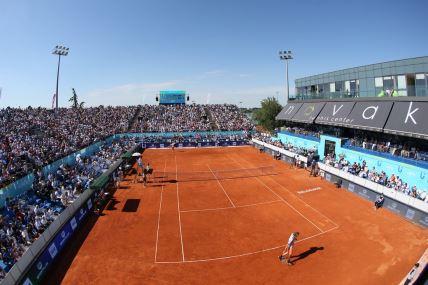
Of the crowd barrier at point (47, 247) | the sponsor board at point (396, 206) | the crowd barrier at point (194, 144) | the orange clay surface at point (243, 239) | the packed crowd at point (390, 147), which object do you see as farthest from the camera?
the crowd barrier at point (194, 144)

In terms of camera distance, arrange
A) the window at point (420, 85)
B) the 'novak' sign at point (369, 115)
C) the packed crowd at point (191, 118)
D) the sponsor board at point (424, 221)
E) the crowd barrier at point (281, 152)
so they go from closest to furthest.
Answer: the sponsor board at point (424, 221) → the window at point (420, 85) → the 'novak' sign at point (369, 115) → the crowd barrier at point (281, 152) → the packed crowd at point (191, 118)

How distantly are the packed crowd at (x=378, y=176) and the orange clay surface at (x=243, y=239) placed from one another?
2.27m

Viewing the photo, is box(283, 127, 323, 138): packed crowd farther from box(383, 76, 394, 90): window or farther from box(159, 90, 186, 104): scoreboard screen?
box(159, 90, 186, 104): scoreboard screen

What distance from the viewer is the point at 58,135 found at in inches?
1628

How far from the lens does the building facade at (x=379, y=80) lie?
27125 millimetres

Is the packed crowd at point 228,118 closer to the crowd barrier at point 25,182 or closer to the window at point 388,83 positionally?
the window at point 388,83

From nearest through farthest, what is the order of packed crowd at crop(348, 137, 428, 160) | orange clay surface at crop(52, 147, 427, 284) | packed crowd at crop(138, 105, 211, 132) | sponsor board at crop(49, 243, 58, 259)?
orange clay surface at crop(52, 147, 427, 284), sponsor board at crop(49, 243, 58, 259), packed crowd at crop(348, 137, 428, 160), packed crowd at crop(138, 105, 211, 132)

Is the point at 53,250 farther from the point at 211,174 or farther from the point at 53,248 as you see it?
the point at 211,174

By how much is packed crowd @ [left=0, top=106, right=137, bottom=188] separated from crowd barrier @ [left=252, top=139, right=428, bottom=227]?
2698 cm

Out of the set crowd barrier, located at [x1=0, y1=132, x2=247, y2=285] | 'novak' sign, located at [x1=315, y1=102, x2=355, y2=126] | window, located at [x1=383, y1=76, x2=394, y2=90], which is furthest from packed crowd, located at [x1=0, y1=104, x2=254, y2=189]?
window, located at [x1=383, y1=76, x2=394, y2=90]

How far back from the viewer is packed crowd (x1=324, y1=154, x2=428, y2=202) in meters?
21.4

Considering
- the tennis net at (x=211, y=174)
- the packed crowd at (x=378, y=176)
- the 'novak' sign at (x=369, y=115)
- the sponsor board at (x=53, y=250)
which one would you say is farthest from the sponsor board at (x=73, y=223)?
the 'novak' sign at (x=369, y=115)

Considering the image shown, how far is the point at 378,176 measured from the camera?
25.1m

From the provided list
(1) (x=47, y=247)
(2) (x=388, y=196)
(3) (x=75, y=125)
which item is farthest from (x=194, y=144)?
(1) (x=47, y=247)
